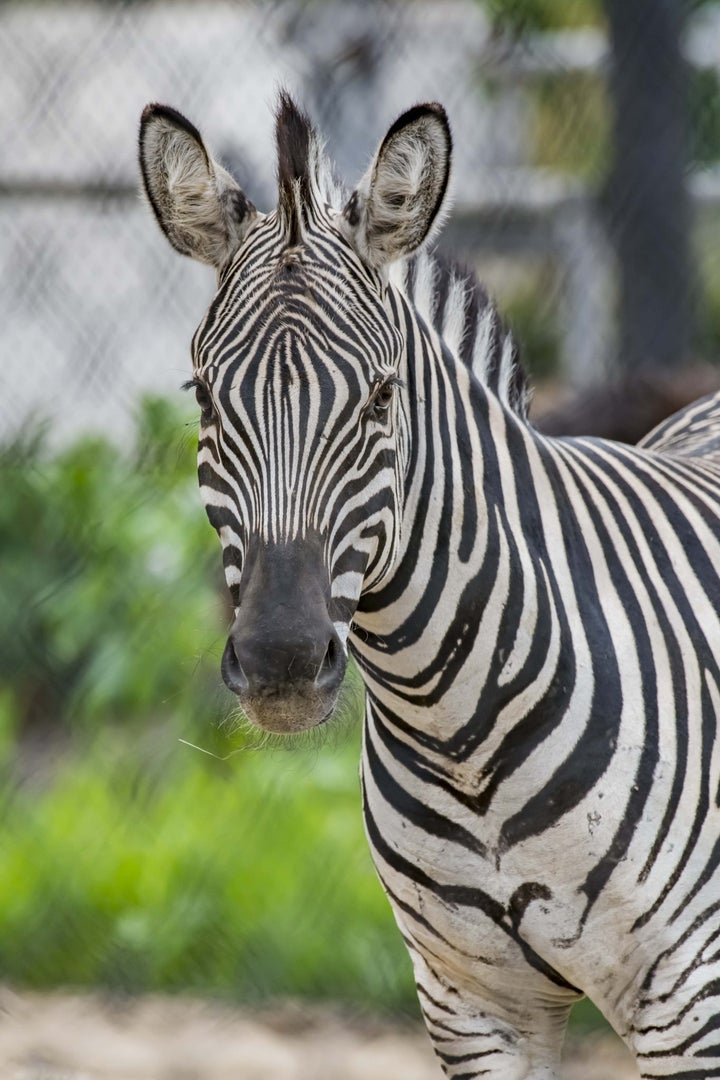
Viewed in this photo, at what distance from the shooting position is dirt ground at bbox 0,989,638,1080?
13.3ft

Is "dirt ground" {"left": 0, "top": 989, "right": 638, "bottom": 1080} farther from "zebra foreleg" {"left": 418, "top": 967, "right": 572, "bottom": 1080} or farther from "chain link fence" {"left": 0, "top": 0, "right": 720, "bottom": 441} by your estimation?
"chain link fence" {"left": 0, "top": 0, "right": 720, "bottom": 441}

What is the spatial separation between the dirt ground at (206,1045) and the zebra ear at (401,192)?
2.71m

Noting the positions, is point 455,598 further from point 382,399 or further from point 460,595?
point 382,399

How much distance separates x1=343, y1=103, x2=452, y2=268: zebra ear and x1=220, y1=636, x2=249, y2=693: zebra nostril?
2.25 ft

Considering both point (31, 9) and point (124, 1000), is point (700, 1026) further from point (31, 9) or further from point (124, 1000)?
point (31, 9)

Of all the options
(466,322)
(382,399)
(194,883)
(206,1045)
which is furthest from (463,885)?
(194,883)

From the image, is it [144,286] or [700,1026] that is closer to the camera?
[700,1026]

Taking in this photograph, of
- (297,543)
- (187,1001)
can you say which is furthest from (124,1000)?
(297,543)

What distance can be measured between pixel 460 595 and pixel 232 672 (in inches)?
20.1

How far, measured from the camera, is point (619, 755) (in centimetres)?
235

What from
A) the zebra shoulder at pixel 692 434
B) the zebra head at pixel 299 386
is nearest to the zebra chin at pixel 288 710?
the zebra head at pixel 299 386

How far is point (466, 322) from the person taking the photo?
8.57 ft

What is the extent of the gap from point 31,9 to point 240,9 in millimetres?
992

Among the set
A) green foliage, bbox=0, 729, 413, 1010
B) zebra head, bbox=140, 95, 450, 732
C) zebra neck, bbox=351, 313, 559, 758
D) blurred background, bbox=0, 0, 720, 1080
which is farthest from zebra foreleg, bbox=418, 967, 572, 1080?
green foliage, bbox=0, 729, 413, 1010
